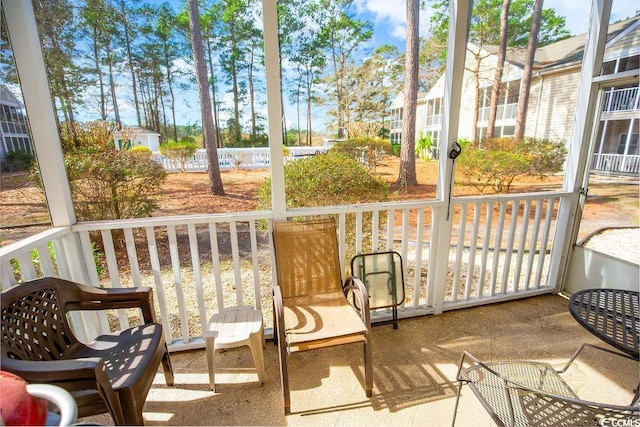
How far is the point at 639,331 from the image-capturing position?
1511mm

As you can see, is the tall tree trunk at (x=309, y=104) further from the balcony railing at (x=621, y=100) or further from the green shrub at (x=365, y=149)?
the balcony railing at (x=621, y=100)

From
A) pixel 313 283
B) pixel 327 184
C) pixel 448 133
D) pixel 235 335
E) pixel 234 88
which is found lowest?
pixel 235 335

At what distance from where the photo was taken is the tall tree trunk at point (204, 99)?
6.45 feet

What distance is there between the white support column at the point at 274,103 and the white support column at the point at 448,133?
125 cm

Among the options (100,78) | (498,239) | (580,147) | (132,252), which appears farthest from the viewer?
(498,239)

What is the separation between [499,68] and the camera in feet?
7.89

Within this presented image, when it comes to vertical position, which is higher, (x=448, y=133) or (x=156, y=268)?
(x=448, y=133)

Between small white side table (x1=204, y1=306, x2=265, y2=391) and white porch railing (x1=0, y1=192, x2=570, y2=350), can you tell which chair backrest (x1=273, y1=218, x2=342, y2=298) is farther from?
small white side table (x1=204, y1=306, x2=265, y2=391)

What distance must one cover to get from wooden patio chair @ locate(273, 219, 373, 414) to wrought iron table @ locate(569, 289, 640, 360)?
1160mm

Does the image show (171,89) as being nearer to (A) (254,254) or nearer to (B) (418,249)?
(A) (254,254)

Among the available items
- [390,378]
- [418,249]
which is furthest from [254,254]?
[418,249]

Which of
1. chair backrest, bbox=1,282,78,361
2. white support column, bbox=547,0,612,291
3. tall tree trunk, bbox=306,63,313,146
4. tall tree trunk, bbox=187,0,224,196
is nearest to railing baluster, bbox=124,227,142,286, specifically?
chair backrest, bbox=1,282,78,361

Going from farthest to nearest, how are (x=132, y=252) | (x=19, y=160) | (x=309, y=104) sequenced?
(x=309, y=104) < (x=132, y=252) < (x=19, y=160)

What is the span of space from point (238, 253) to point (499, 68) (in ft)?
8.30
